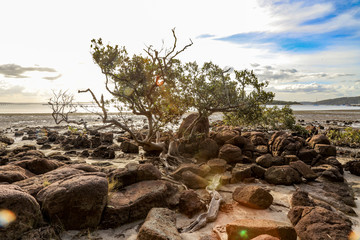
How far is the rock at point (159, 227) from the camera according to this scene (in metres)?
5.22

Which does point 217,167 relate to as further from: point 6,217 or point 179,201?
point 6,217

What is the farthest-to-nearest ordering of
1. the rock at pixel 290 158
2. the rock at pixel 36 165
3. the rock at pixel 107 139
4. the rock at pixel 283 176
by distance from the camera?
the rock at pixel 107 139 → the rock at pixel 290 158 → the rock at pixel 283 176 → the rock at pixel 36 165

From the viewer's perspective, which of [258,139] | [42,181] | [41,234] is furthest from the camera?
[258,139]

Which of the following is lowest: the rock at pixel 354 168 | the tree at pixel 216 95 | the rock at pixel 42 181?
the rock at pixel 354 168

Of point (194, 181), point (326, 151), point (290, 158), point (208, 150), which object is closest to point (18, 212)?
point (194, 181)

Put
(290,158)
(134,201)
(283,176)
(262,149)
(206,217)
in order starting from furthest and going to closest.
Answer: (262,149)
(290,158)
(283,176)
(134,201)
(206,217)

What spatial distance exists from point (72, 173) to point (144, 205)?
2.94 metres

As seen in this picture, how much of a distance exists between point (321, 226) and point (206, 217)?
3.09 m

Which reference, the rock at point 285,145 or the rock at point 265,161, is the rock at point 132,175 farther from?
the rock at point 285,145

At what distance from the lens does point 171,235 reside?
541 cm

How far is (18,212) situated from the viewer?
17.0 ft

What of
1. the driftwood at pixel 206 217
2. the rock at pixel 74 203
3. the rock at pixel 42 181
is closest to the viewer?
the rock at pixel 74 203

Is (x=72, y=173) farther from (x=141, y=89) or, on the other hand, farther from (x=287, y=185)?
(x=287, y=185)

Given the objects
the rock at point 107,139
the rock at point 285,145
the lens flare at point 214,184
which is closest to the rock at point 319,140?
the rock at point 285,145
